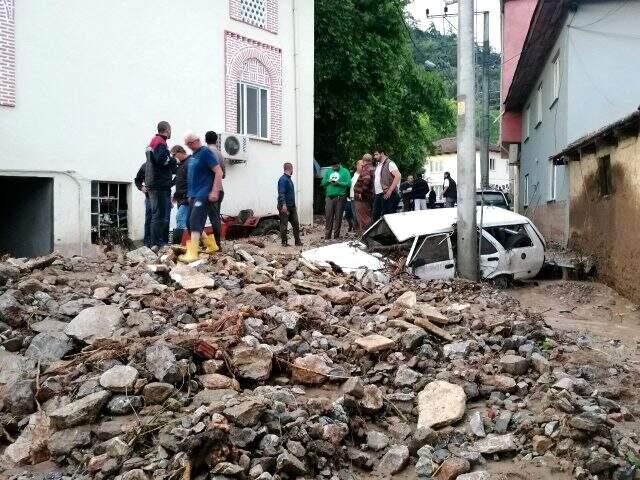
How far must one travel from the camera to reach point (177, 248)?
8.40 m

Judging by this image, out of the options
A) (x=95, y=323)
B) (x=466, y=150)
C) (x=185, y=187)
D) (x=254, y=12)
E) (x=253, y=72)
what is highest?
(x=254, y=12)

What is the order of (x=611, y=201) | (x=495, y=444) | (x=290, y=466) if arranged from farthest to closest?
(x=611, y=201) < (x=495, y=444) < (x=290, y=466)

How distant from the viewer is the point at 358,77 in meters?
20.2

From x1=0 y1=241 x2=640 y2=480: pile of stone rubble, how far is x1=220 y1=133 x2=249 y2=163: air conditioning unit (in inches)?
294

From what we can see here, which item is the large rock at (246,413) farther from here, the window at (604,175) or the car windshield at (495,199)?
the car windshield at (495,199)

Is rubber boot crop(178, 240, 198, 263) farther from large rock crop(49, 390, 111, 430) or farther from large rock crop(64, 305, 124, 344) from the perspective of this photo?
large rock crop(49, 390, 111, 430)

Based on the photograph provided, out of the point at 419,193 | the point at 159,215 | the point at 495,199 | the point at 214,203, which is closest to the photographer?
the point at 214,203

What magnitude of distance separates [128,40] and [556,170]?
1042cm

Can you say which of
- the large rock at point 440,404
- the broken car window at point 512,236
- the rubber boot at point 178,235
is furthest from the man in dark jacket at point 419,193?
the large rock at point 440,404

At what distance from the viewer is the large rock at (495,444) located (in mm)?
4004

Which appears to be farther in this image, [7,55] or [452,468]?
[7,55]

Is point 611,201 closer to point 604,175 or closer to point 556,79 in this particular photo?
point 604,175

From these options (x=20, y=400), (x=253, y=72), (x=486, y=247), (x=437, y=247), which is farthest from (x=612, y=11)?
(x=20, y=400)

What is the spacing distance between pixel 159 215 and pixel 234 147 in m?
5.50
